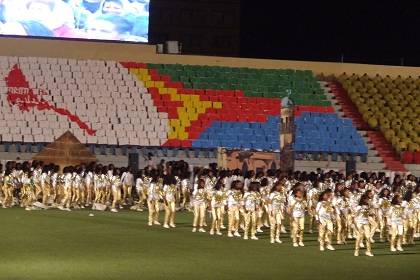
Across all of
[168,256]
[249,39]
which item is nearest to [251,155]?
[168,256]

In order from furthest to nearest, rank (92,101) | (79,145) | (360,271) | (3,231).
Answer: (92,101), (79,145), (3,231), (360,271)

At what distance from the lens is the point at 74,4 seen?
41.3m

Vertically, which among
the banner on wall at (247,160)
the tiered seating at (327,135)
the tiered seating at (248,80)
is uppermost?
the tiered seating at (248,80)

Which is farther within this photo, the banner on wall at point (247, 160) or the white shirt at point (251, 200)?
the banner on wall at point (247, 160)

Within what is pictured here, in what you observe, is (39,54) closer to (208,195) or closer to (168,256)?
(208,195)

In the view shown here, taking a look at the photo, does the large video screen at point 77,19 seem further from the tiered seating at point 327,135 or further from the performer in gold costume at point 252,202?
the performer in gold costume at point 252,202

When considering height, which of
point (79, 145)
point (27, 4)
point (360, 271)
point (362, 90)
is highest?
point (27, 4)

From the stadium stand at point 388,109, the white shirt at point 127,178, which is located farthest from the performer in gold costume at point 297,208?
the stadium stand at point 388,109

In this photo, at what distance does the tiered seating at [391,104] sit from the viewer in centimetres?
4075

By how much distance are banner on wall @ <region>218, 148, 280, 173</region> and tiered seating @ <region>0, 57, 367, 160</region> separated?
5.16 meters

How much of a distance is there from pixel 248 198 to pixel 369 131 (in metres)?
20.5

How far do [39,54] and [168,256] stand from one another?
24759 mm

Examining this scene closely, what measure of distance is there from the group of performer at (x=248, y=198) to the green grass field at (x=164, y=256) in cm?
48

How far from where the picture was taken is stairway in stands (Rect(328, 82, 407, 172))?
130 ft
